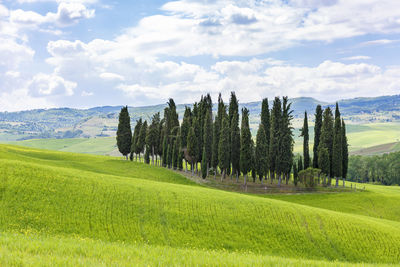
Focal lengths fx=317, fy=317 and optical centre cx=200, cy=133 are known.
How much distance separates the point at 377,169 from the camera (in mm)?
161875

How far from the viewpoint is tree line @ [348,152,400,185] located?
15412 centimetres

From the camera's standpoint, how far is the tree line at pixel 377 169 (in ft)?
506

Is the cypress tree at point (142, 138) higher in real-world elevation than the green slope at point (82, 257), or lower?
higher

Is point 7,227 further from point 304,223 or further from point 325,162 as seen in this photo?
point 325,162

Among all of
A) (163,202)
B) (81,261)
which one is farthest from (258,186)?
(81,261)

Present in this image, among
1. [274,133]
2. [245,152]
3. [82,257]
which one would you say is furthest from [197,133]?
[82,257]

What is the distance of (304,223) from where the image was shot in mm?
43594

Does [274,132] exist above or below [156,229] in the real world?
above

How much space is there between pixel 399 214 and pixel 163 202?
5530 centimetres

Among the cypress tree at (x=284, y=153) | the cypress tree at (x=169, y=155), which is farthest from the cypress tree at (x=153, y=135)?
the cypress tree at (x=284, y=153)

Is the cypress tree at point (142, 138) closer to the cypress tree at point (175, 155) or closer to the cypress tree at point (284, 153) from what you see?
the cypress tree at point (175, 155)

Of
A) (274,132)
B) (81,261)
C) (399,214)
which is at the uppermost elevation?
(274,132)

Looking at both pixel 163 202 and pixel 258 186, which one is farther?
pixel 258 186

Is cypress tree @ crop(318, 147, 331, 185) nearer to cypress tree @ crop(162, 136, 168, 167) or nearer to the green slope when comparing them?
cypress tree @ crop(162, 136, 168, 167)
